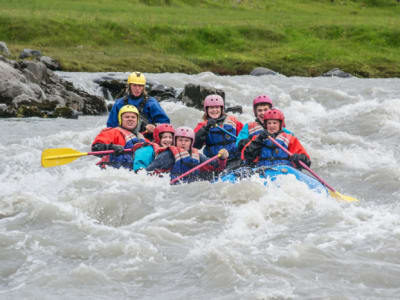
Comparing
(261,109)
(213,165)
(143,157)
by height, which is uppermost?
(261,109)

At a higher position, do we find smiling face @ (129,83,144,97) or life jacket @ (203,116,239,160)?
smiling face @ (129,83,144,97)

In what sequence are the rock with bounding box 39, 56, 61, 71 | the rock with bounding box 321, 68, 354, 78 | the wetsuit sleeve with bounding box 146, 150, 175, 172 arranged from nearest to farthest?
the wetsuit sleeve with bounding box 146, 150, 175, 172 → the rock with bounding box 39, 56, 61, 71 → the rock with bounding box 321, 68, 354, 78

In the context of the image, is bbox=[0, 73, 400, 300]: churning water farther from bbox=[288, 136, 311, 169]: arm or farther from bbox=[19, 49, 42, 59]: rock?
bbox=[19, 49, 42, 59]: rock

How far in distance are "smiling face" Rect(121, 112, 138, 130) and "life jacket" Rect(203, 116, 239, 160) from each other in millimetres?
1326

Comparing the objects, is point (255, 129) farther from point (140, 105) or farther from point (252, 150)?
point (140, 105)

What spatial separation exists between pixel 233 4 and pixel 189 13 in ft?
33.6

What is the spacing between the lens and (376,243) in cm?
726

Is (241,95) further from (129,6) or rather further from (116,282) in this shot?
(129,6)

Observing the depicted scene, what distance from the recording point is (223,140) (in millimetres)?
11297

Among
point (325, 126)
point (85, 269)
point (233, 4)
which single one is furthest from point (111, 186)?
point (233, 4)

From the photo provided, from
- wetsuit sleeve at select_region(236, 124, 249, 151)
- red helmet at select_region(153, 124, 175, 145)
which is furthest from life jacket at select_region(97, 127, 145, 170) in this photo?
wetsuit sleeve at select_region(236, 124, 249, 151)

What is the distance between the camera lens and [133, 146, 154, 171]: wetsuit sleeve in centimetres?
1048

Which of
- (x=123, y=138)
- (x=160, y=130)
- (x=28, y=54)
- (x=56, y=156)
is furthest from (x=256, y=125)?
(x=28, y=54)

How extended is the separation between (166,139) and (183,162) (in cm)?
64
